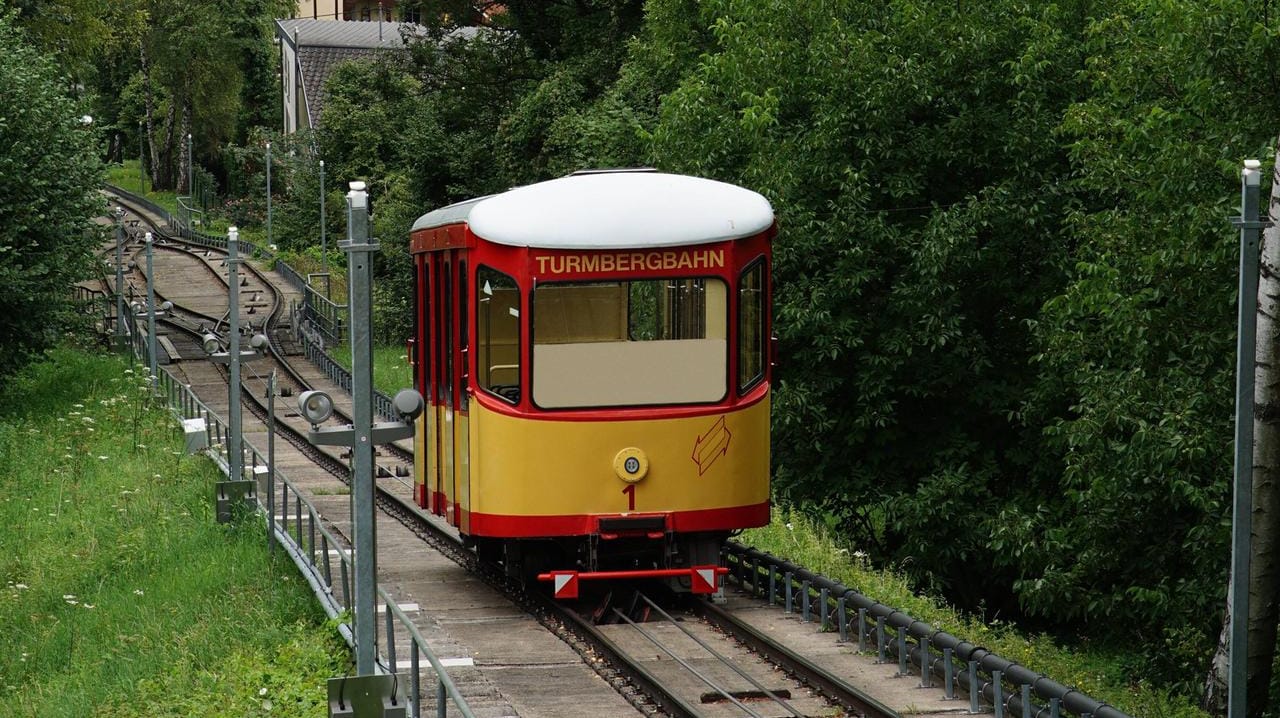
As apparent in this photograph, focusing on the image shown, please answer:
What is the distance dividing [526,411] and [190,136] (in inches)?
3091

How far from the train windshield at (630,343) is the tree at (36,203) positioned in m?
Result: 23.3

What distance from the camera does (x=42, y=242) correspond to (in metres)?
38.0

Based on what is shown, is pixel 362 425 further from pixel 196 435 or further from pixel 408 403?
pixel 196 435

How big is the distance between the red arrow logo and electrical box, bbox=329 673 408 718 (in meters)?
4.56

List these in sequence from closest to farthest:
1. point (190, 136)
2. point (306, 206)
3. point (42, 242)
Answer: point (42, 242)
point (306, 206)
point (190, 136)

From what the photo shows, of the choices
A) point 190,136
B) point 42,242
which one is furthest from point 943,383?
point 190,136

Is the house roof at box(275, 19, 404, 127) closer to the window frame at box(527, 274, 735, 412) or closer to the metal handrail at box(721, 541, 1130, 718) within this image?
the metal handrail at box(721, 541, 1130, 718)

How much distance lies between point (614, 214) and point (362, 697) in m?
5.29

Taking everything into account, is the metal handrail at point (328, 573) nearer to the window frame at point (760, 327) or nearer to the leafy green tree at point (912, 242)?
the window frame at point (760, 327)

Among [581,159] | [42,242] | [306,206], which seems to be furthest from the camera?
[306,206]

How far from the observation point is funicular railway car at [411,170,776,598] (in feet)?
49.2

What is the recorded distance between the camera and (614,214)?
49.4 ft

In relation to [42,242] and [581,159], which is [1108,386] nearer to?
[581,159]

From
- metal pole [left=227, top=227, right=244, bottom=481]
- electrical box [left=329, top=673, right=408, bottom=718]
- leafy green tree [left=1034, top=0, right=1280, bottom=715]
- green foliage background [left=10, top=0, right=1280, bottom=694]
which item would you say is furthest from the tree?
electrical box [left=329, top=673, right=408, bottom=718]
